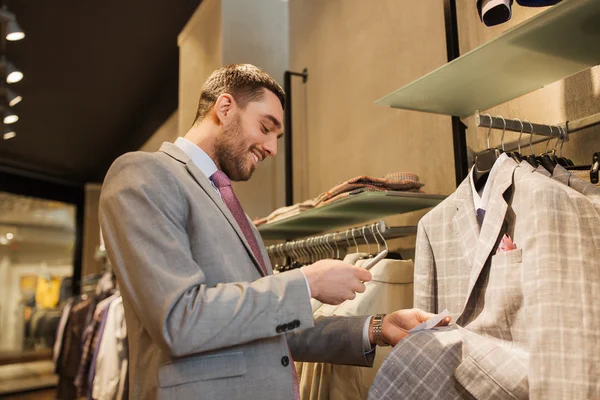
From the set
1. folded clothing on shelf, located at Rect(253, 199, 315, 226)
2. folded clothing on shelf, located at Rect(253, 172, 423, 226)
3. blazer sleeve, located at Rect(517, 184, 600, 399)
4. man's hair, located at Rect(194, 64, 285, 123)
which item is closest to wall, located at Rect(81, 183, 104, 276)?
folded clothing on shelf, located at Rect(253, 199, 315, 226)

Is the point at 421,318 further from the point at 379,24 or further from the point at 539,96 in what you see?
the point at 379,24

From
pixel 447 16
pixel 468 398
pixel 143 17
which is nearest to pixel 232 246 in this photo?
pixel 468 398

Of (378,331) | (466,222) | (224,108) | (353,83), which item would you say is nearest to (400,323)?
(378,331)

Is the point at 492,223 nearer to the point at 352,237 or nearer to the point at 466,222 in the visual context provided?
the point at 466,222

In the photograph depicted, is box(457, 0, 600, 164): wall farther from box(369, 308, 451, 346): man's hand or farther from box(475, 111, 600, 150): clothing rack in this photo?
box(369, 308, 451, 346): man's hand

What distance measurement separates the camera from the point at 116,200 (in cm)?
131

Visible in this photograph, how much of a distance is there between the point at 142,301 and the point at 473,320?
2.73ft

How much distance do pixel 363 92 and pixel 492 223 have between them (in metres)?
1.86

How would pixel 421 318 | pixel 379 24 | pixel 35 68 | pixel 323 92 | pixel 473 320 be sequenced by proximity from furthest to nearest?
pixel 35 68 → pixel 323 92 → pixel 379 24 → pixel 421 318 → pixel 473 320

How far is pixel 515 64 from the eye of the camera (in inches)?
65.8

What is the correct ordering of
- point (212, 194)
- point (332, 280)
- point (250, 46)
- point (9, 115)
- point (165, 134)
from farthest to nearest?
1. point (165, 134)
2. point (9, 115)
3. point (250, 46)
4. point (212, 194)
5. point (332, 280)

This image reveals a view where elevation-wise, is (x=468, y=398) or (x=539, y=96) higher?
(x=539, y=96)

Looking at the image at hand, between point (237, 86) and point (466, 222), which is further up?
point (237, 86)

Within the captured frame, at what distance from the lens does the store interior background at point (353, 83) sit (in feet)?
6.79
